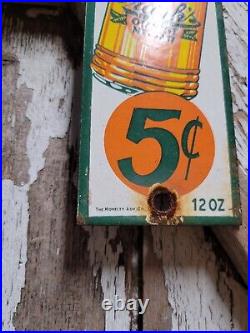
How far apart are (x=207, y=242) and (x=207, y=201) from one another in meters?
0.07

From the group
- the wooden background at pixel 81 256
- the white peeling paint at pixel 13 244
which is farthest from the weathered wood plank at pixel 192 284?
the white peeling paint at pixel 13 244

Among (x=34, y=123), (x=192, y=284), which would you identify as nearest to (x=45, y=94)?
(x=34, y=123)

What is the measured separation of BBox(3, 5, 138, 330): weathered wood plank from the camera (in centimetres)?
50

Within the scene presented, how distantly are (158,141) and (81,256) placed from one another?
16cm

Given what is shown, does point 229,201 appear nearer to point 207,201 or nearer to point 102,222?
point 207,201

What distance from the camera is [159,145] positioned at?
1.57ft

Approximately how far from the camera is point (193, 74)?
20.0 inches

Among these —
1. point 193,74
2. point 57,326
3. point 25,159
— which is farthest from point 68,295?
point 193,74

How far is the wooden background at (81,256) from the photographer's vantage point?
500 millimetres

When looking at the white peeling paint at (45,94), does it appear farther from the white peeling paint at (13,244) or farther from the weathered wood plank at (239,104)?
the weathered wood plank at (239,104)

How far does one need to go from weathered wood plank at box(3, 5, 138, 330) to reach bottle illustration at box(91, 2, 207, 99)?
2.7 inches

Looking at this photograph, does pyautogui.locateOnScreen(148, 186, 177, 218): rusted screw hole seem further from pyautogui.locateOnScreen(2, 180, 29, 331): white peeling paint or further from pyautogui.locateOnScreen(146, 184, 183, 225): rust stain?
pyautogui.locateOnScreen(2, 180, 29, 331): white peeling paint

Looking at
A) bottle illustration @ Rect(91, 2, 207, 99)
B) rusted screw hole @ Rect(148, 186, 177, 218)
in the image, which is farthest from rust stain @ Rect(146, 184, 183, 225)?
bottle illustration @ Rect(91, 2, 207, 99)

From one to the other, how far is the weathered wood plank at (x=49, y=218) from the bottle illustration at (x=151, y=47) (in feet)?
0.23
